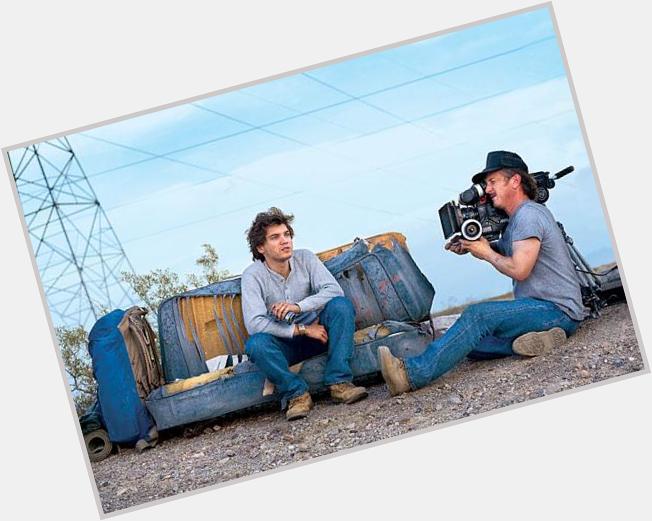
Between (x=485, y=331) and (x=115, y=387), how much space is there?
1.98 m

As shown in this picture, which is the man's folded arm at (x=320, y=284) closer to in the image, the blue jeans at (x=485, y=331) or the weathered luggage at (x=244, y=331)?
the weathered luggage at (x=244, y=331)

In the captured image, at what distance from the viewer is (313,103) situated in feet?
16.5

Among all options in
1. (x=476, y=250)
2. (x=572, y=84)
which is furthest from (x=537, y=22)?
(x=476, y=250)

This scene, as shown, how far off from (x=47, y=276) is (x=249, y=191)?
3.72ft

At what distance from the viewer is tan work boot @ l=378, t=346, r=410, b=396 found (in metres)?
4.92

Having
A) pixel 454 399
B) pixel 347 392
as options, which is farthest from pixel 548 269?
pixel 347 392

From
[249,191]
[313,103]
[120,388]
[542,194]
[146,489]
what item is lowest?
[146,489]

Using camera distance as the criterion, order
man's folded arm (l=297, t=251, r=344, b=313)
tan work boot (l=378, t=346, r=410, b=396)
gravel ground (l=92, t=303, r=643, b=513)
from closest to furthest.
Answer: gravel ground (l=92, t=303, r=643, b=513) < tan work boot (l=378, t=346, r=410, b=396) < man's folded arm (l=297, t=251, r=344, b=313)

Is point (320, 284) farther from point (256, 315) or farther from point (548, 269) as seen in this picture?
point (548, 269)

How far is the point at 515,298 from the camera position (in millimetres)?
5074

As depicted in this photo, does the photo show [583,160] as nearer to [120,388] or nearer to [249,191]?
[249,191]

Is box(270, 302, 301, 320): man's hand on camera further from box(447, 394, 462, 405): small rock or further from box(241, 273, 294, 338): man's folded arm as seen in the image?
box(447, 394, 462, 405): small rock

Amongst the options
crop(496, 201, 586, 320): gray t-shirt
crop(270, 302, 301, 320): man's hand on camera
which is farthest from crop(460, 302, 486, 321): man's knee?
crop(270, 302, 301, 320): man's hand on camera

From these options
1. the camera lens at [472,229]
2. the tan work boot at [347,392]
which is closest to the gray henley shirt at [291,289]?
the tan work boot at [347,392]
